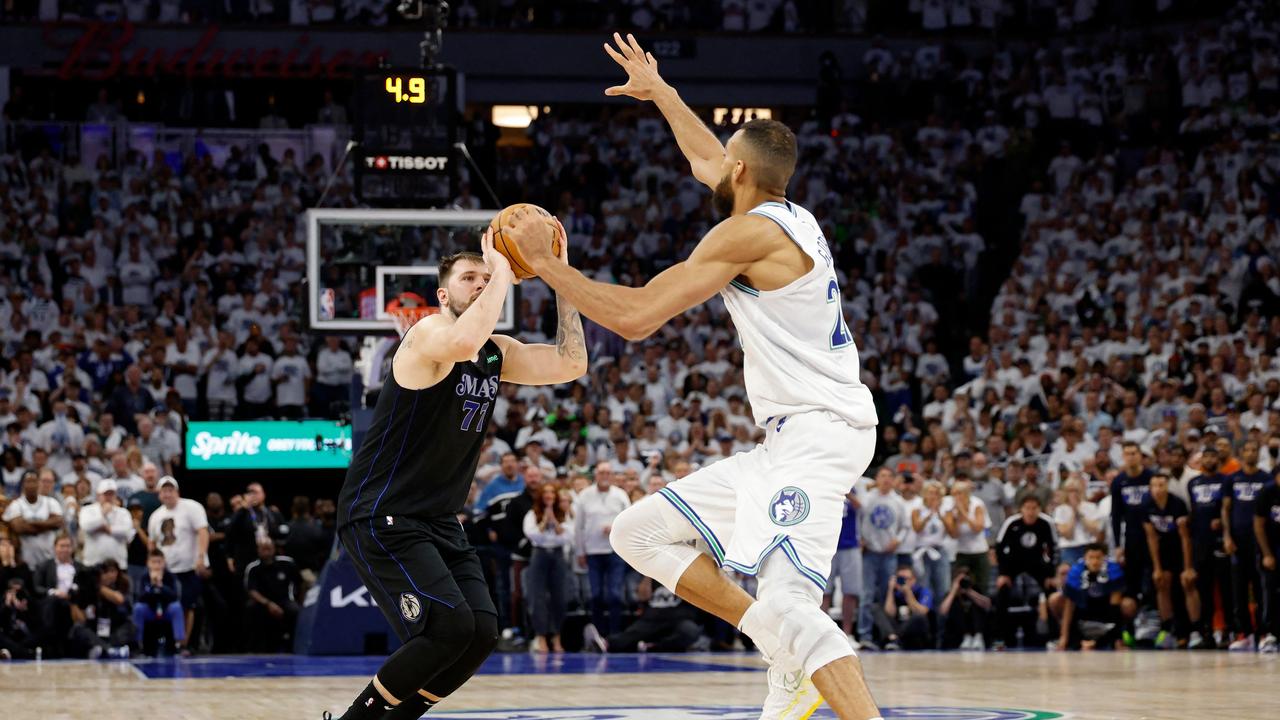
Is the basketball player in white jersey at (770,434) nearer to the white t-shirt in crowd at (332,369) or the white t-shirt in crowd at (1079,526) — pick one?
the white t-shirt in crowd at (1079,526)

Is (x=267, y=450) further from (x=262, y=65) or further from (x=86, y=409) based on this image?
(x=262, y=65)

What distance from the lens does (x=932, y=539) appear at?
61.2 feet

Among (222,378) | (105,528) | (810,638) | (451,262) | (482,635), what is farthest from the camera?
(222,378)

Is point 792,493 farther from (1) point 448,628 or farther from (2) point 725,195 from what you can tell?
(1) point 448,628

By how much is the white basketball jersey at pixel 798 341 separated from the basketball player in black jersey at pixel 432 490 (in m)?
0.88

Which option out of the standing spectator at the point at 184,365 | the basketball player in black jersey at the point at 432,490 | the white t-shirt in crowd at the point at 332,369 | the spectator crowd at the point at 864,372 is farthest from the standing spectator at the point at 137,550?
the basketball player in black jersey at the point at 432,490

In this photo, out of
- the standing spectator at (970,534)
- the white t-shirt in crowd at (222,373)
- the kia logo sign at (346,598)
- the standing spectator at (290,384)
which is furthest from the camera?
the white t-shirt in crowd at (222,373)

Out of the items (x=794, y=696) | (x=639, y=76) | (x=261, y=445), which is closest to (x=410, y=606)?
(x=794, y=696)

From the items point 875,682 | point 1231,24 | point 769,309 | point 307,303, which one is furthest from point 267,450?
point 1231,24

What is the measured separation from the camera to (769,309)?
6.37 metres

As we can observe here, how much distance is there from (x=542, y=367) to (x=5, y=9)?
2649 centimetres

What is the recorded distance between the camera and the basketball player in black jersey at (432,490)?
22.3 ft

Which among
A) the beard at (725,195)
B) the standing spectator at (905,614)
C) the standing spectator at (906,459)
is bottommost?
the standing spectator at (905,614)

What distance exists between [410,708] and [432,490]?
2.99ft
